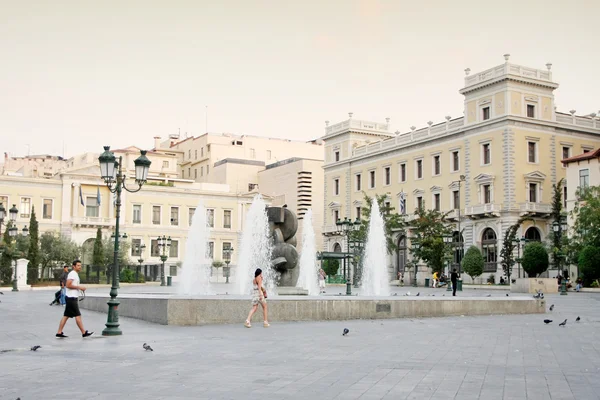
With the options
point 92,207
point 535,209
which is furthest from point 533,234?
point 92,207

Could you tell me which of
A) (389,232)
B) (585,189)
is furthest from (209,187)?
(585,189)

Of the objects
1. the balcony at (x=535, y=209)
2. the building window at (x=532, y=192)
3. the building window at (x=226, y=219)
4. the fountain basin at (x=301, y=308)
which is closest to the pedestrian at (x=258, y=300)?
the fountain basin at (x=301, y=308)

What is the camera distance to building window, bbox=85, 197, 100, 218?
70.1 m

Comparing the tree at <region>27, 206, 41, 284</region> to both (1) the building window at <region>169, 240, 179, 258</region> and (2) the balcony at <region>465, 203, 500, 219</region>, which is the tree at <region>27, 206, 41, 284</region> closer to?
(1) the building window at <region>169, 240, 179, 258</region>

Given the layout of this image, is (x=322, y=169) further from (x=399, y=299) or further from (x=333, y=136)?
(x=399, y=299)

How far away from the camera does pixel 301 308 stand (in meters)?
17.6

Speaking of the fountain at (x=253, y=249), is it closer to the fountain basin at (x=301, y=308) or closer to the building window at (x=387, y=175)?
the fountain basin at (x=301, y=308)

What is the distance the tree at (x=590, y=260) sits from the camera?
4156 cm

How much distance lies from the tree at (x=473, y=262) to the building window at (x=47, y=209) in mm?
37767

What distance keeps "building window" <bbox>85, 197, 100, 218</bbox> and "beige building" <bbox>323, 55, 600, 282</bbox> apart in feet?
93.9

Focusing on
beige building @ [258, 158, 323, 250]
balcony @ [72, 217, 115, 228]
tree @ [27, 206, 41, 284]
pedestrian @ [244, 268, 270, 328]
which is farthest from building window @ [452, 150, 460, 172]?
pedestrian @ [244, 268, 270, 328]

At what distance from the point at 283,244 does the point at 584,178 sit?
33.2 metres

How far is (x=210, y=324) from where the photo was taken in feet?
53.6

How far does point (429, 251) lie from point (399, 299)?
35.7 metres
